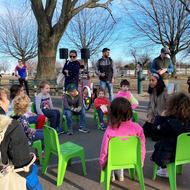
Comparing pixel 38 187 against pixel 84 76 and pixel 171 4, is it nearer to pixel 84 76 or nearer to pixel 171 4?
pixel 84 76

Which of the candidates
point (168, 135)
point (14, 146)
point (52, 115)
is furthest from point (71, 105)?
point (14, 146)

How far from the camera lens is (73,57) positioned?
10156mm

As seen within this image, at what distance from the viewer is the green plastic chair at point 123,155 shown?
4.24 meters

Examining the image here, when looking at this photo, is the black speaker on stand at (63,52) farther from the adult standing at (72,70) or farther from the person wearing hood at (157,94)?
the person wearing hood at (157,94)

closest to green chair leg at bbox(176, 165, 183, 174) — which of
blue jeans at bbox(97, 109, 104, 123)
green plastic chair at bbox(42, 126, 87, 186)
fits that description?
green plastic chair at bbox(42, 126, 87, 186)

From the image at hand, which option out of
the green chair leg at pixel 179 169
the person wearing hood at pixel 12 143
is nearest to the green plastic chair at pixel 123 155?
the green chair leg at pixel 179 169

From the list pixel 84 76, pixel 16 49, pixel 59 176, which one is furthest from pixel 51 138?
pixel 16 49

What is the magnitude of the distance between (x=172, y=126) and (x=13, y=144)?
2073 mm

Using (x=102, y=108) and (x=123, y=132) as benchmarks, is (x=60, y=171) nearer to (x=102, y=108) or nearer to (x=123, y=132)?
(x=123, y=132)

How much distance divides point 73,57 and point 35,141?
196 inches

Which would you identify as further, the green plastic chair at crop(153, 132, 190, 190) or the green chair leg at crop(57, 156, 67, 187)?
the green chair leg at crop(57, 156, 67, 187)

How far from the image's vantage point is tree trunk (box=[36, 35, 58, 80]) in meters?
20.2

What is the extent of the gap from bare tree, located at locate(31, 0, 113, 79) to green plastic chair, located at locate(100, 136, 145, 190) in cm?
1646

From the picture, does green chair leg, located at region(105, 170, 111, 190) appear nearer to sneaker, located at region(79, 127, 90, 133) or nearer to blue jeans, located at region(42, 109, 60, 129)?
blue jeans, located at region(42, 109, 60, 129)
